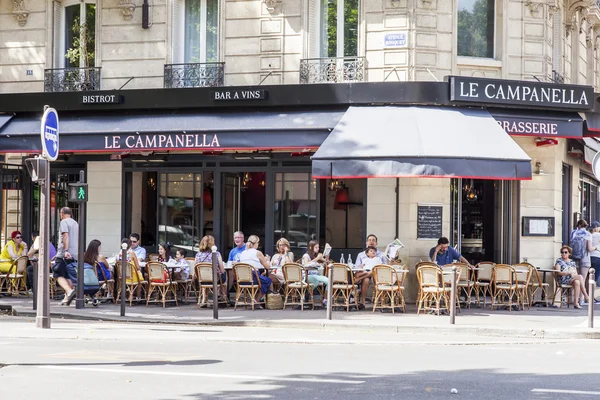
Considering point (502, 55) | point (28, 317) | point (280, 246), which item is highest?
point (502, 55)

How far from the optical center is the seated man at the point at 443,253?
1847 cm

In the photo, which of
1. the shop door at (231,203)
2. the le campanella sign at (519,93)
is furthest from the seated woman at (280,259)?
the le campanella sign at (519,93)

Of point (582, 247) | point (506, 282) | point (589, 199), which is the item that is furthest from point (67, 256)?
point (589, 199)

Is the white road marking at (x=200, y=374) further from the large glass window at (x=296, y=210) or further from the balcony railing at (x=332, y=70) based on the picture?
the balcony railing at (x=332, y=70)

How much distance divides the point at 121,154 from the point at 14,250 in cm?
294

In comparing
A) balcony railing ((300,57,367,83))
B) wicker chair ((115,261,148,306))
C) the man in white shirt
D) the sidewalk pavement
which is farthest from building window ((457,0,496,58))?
wicker chair ((115,261,148,306))

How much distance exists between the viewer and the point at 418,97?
1883 centimetres

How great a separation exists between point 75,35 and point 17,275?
5.40 m

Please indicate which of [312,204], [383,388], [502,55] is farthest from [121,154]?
[383,388]

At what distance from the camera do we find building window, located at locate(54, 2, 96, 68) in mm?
21422

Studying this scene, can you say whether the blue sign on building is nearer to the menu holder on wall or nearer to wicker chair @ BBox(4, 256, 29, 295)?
the menu holder on wall

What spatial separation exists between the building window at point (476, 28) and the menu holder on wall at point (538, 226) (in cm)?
A: 334

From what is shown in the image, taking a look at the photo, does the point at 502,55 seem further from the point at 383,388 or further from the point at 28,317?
the point at 383,388

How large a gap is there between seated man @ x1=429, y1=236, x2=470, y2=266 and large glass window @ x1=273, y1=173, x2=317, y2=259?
8.98ft
